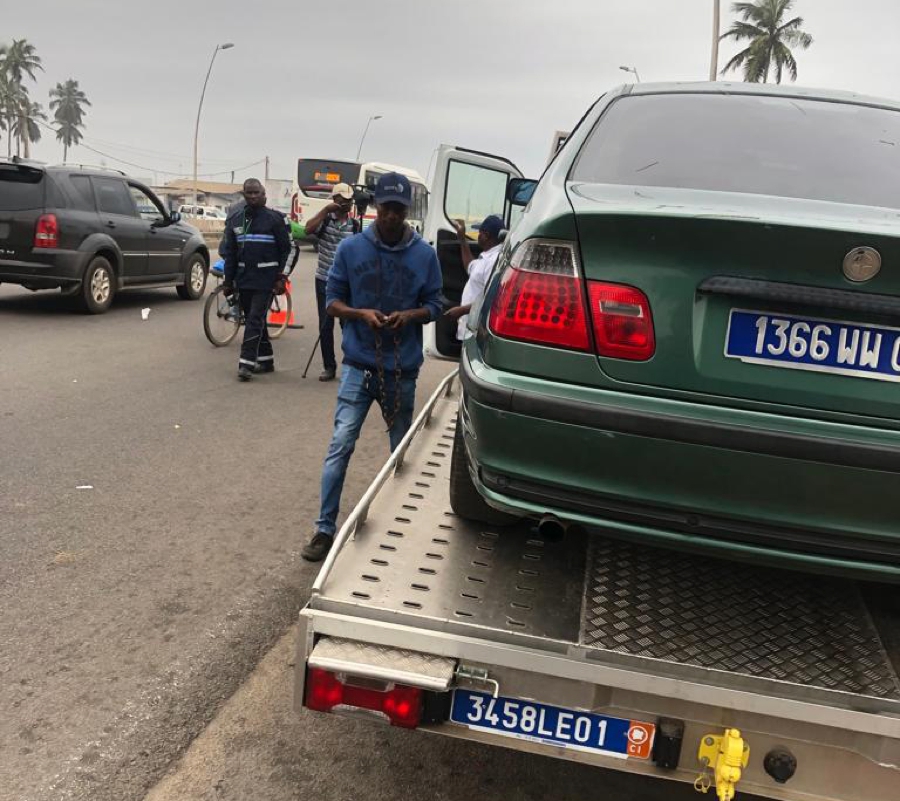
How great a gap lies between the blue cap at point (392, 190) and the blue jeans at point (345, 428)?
0.80m

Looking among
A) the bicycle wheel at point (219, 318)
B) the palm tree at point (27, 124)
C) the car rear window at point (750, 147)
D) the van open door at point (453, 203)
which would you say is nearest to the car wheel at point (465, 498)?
the car rear window at point (750, 147)

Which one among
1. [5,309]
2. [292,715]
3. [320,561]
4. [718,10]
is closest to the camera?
[292,715]

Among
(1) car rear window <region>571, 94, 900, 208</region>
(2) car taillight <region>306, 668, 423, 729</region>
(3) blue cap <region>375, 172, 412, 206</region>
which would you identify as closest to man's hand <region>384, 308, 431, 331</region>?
(3) blue cap <region>375, 172, 412, 206</region>

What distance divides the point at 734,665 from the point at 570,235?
1.13 m

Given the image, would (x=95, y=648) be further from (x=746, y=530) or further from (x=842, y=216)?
(x=842, y=216)

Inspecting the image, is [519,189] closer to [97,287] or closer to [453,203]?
[453,203]

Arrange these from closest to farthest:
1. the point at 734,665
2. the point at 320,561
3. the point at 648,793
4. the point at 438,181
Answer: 1. the point at 734,665
2. the point at 648,793
3. the point at 320,561
4. the point at 438,181

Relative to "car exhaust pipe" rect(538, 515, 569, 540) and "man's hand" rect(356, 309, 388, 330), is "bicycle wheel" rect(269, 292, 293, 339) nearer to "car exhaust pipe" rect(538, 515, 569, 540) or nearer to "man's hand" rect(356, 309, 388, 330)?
"man's hand" rect(356, 309, 388, 330)

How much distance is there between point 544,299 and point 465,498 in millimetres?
952

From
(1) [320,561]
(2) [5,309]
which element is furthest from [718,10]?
(1) [320,561]

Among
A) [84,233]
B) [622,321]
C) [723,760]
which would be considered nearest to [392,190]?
[622,321]

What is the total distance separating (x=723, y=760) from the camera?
6.29ft

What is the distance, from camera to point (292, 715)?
2869 millimetres

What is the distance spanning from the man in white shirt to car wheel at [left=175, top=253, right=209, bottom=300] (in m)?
7.82
